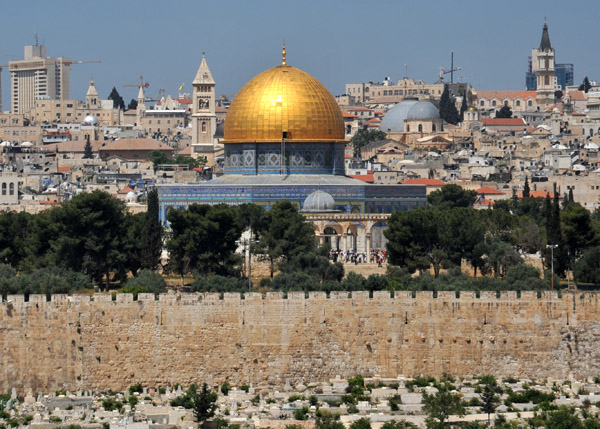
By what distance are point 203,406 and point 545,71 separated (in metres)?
141

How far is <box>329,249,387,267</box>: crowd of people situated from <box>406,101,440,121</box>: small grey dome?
73390 mm

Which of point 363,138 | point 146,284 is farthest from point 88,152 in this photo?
point 146,284

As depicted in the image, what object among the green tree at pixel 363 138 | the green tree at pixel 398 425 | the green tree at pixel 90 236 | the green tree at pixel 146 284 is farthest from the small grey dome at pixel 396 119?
the green tree at pixel 398 425

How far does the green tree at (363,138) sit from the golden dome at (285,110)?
56.1m

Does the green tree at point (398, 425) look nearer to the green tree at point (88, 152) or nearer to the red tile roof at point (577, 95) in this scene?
the green tree at point (88, 152)

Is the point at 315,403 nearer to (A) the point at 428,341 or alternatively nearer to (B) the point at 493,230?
(A) the point at 428,341

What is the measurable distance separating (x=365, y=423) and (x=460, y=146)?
322 feet

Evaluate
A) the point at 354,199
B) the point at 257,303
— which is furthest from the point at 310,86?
the point at 257,303

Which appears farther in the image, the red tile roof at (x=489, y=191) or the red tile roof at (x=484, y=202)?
the red tile roof at (x=489, y=191)

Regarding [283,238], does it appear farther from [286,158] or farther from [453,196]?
[453,196]

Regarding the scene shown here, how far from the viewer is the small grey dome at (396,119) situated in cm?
13938

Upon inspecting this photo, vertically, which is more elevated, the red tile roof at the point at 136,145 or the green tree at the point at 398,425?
the red tile roof at the point at 136,145

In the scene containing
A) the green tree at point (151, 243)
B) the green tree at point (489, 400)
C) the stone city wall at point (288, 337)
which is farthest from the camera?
the green tree at point (151, 243)

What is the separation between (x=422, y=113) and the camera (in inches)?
5404
